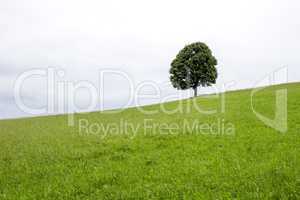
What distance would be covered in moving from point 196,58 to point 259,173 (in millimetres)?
56424

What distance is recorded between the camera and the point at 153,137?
19.1 meters

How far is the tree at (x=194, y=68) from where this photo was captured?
64.8 m

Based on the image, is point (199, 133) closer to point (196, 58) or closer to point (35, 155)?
point (35, 155)

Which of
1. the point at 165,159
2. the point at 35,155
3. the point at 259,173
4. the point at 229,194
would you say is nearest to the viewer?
the point at 229,194

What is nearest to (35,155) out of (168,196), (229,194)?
(168,196)

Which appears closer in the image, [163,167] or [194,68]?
[163,167]

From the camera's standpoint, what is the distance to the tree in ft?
213

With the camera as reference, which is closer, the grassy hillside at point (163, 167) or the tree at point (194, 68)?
the grassy hillside at point (163, 167)

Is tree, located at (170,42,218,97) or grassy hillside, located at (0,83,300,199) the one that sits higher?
tree, located at (170,42,218,97)

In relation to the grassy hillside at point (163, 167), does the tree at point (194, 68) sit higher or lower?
higher

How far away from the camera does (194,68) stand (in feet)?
213

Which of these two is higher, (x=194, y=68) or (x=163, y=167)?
(x=194, y=68)

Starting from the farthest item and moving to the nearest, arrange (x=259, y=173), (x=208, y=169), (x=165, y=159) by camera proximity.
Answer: (x=165, y=159), (x=208, y=169), (x=259, y=173)

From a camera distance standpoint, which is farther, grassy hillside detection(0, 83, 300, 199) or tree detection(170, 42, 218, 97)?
tree detection(170, 42, 218, 97)
